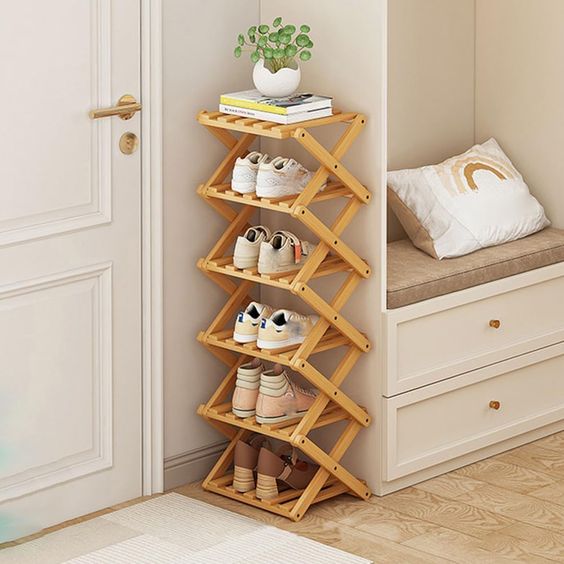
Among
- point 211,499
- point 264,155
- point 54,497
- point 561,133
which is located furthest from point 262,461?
point 561,133

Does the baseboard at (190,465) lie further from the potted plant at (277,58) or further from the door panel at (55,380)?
the potted plant at (277,58)

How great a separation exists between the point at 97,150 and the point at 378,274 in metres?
0.80

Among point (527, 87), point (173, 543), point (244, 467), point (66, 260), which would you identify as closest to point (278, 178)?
point (66, 260)

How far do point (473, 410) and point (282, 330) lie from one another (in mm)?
701

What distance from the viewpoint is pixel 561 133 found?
13.8 ft

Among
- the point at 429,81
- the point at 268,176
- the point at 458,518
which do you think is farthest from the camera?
the point at 429,81

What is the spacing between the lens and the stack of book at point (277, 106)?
336 cm

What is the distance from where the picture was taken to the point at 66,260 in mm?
3396

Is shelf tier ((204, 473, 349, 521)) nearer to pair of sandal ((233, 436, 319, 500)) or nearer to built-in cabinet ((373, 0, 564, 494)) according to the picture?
pair of sandal ((233, 436, 319, 500))

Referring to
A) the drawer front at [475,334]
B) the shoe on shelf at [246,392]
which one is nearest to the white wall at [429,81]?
the drawer front at [475,334]

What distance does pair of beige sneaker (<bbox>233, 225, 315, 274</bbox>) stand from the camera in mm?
3482

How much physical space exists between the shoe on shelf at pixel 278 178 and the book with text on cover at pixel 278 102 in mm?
144

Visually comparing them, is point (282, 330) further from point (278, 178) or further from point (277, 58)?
point (277, 58)

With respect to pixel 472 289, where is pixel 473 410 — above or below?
below
